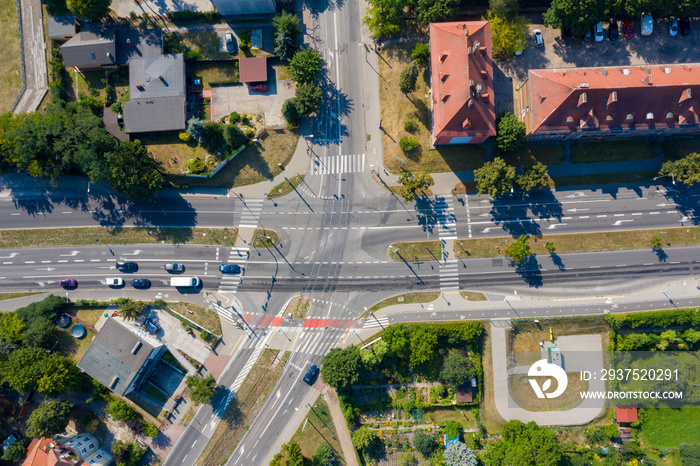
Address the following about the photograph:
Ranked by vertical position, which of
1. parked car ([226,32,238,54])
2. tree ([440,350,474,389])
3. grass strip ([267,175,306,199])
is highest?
parked car ([226,32,238,54])

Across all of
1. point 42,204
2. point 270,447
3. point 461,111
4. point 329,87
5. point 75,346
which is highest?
point 329,87

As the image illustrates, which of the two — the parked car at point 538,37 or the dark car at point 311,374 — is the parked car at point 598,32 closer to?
the parked car at point 538,37

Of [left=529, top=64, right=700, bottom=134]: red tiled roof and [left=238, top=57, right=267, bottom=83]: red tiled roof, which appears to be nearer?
[left=529, top=64, right=700, bottom=134]: red tiled roof

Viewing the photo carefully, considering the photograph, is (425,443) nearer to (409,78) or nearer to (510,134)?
(510,134)

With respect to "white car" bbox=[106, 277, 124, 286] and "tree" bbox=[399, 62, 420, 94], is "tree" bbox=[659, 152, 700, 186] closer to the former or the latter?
"tree" bbox=[399, 62, 420, 94]

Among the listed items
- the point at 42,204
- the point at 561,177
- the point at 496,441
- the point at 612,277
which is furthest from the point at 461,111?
the point at 42,204

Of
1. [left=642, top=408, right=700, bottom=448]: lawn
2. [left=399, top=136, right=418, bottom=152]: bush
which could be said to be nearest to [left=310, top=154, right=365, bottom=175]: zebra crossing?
[left=399, top=136, right=418, bottom=152]: bush

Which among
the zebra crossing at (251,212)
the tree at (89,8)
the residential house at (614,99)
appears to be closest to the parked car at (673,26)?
the residential house at (614,99)

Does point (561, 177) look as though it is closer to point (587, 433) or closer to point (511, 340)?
point (511, 340)
